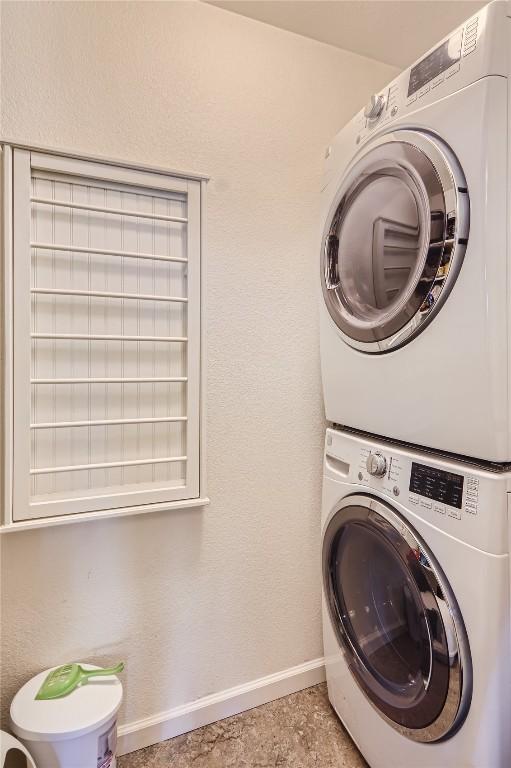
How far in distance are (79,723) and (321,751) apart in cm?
81

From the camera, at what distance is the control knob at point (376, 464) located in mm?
1132

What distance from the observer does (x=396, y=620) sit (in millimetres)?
1169

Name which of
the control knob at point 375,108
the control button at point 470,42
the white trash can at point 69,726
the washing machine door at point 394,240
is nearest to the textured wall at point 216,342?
the white trash can at point 69,726

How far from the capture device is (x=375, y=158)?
3.73 ft

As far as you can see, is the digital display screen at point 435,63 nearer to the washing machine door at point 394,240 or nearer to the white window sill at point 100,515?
the washing machine door at point 394,240

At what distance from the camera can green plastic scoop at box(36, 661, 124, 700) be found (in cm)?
113

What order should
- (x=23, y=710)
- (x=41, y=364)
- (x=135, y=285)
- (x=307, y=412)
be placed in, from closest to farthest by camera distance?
(x=23, y=710), (x=41, y=364), (x=135, y=285), (x=307, y=412)

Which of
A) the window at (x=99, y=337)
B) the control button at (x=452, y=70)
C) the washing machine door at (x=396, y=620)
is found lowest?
the washing machine door at (x=396, y=620)

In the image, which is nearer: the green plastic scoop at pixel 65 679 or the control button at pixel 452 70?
the control button at pixel 452 70

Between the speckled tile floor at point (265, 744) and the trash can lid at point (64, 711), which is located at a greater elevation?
the trash can lid at point (64, 711)

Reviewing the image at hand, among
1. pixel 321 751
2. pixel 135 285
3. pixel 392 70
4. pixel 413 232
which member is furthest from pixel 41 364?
pixel 392 70

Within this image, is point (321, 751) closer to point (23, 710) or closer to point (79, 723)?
point (79, 723)

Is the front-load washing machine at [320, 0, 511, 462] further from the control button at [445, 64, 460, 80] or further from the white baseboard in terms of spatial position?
the white baseboard

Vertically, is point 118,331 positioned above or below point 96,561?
above
